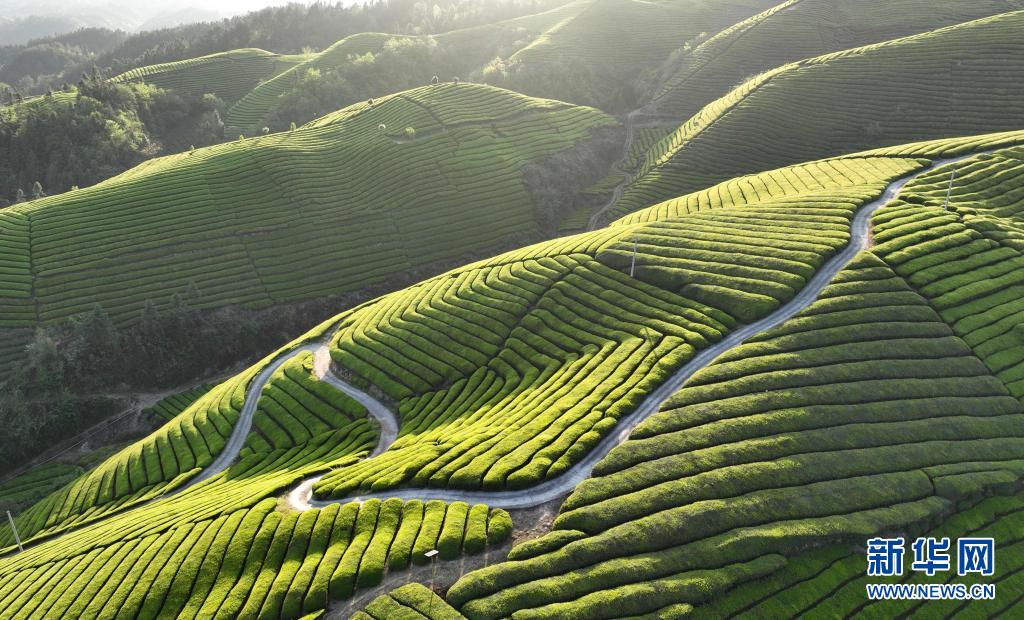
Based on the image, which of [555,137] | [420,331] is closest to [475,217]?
[555,137]

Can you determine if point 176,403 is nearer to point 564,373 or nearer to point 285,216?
point 285,216

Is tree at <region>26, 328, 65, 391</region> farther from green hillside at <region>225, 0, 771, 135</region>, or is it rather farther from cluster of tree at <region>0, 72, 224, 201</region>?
green hillside at <region>225, 0, 771, 135</region>

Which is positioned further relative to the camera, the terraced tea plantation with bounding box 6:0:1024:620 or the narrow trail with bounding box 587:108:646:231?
the narrow trail with bounding box 587:108:646:231

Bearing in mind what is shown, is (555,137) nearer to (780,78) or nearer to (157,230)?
(780,78)

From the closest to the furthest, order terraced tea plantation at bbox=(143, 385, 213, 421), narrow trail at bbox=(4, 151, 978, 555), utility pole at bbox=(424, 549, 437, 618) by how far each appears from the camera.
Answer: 1. utility pole at bbox=(424, 549, 437, 618)
2. narrow trail at bbox=(4, 151, 978, 555)
3. terraced tea plantation at bbox=(143, 385, 213, 421)

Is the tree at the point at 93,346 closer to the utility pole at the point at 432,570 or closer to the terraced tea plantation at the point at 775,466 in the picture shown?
the utility pole at the point at 432,570

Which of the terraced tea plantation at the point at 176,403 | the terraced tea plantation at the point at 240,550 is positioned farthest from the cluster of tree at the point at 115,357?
the terraced tea plantation at the point at 240,550

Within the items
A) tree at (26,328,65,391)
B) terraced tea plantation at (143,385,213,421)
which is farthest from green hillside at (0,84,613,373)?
terraced tea plantation at (143,385,213,421)

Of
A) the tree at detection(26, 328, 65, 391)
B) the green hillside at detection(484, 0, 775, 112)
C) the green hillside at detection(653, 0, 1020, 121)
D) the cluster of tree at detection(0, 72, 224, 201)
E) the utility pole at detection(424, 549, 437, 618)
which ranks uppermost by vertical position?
the cluster of tree at detection(0, 72, 224, 201)
